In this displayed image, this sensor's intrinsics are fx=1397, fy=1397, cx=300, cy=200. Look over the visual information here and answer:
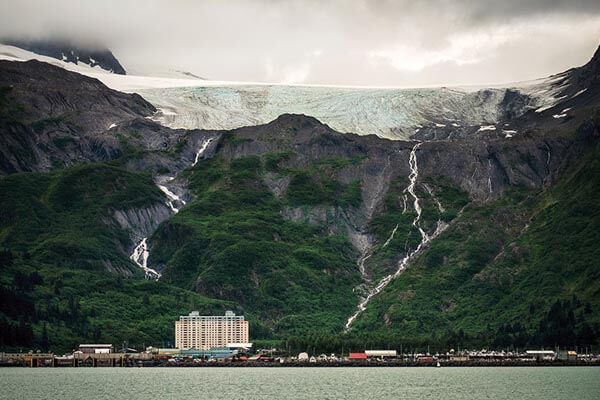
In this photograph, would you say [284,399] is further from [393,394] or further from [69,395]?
[69,395]

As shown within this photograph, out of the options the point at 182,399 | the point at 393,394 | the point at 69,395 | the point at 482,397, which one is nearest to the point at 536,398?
the point at 482,397

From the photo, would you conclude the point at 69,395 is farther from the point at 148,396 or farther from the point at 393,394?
the point at 393,394

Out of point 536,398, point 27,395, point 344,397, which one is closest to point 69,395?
point 27,395

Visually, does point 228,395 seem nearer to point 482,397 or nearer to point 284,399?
point 284,399

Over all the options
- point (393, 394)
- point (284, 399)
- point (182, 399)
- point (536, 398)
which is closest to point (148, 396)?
point (182, 399)

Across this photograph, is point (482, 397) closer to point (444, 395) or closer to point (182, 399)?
point (444, 395)

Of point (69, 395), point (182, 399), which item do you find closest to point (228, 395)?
point (182, 399)
